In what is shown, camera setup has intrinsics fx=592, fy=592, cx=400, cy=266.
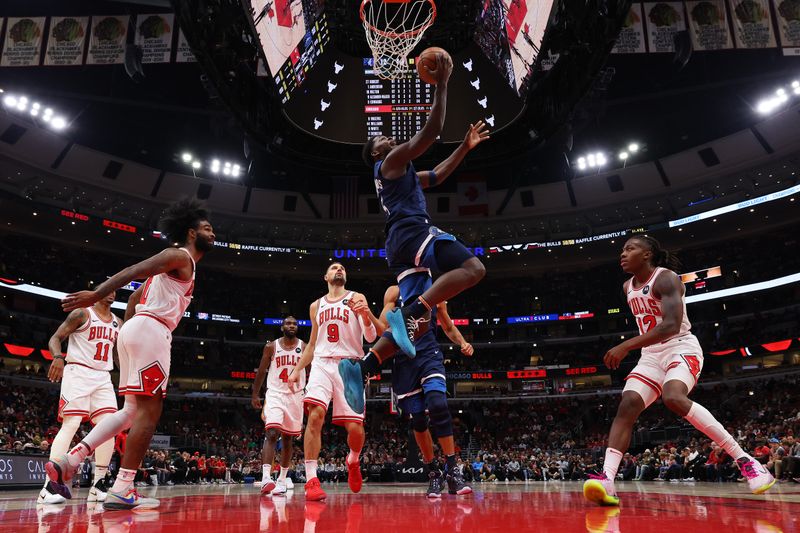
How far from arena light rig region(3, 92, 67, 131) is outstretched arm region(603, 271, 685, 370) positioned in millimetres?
27836

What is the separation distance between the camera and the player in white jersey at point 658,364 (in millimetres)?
4336

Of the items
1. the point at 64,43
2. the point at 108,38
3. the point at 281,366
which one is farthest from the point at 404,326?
the point at 108,38

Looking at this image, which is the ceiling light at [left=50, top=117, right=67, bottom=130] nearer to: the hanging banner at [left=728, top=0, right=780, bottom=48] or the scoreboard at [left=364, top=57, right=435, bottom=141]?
the scoreboard at [left=364, top=57, right=435, bottom=141]

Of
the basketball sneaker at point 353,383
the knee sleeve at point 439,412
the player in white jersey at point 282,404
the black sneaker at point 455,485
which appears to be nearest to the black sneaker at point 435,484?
the black sneaker at point 455,485

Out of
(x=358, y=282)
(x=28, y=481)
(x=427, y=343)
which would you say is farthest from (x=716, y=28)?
(x=358, y=282)

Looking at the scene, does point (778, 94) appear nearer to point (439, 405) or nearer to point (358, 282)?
point (358, 282)

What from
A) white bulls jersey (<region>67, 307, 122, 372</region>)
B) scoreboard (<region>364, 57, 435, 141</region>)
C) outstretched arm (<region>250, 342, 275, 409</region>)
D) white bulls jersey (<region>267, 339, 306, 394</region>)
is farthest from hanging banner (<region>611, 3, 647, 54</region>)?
white bulls jersey (<region>67, 307, 122, 372</region>)

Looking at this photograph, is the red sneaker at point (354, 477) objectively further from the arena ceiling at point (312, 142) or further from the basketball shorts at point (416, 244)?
the arena ceiling at point (312, 142)

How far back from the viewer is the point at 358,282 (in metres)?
36.2

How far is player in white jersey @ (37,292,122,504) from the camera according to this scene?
5559 millimetres

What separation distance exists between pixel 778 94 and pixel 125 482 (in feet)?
101

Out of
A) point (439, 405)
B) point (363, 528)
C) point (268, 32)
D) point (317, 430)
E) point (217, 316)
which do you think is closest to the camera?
point (363, 528)

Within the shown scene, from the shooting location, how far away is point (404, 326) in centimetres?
386

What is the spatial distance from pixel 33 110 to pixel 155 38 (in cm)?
1139
